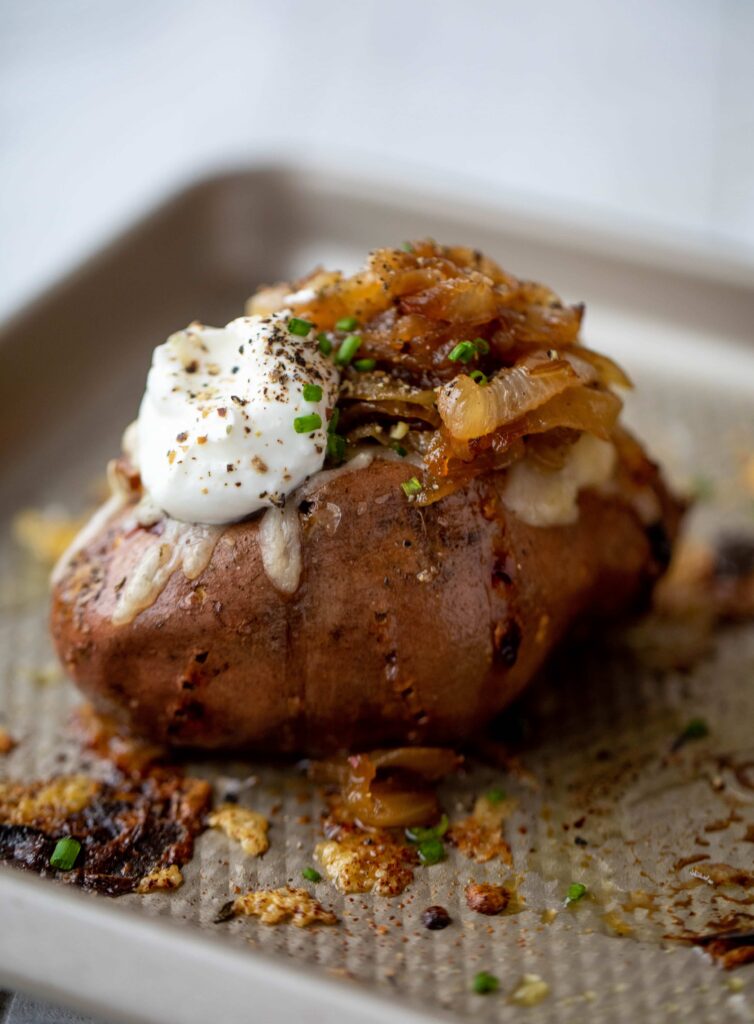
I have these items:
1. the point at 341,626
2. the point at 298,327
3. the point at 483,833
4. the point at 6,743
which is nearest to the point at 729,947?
the point at 483,833

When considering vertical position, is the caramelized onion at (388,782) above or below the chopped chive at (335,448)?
below

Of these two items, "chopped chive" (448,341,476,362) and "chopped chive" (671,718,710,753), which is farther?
"chopped chive" (671,718,710,753)

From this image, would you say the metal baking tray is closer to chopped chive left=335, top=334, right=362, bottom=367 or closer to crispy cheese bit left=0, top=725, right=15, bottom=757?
crispy cheese bit left=0, top=725, right=15, bottom=757

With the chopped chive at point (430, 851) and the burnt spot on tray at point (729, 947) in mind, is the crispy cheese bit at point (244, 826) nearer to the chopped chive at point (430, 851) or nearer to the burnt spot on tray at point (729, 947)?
the chopped chive at point (430, 851)

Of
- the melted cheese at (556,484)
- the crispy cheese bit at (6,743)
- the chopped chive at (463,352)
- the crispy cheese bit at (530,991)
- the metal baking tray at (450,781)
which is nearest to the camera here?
the metal baking tray at (450,781)

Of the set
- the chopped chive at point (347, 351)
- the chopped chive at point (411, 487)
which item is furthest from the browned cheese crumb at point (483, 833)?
the chopped chive at point (347, 351)

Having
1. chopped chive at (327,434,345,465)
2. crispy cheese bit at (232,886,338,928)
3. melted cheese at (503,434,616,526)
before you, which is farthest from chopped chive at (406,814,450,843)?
chopped chive at (327,434,345,465)
